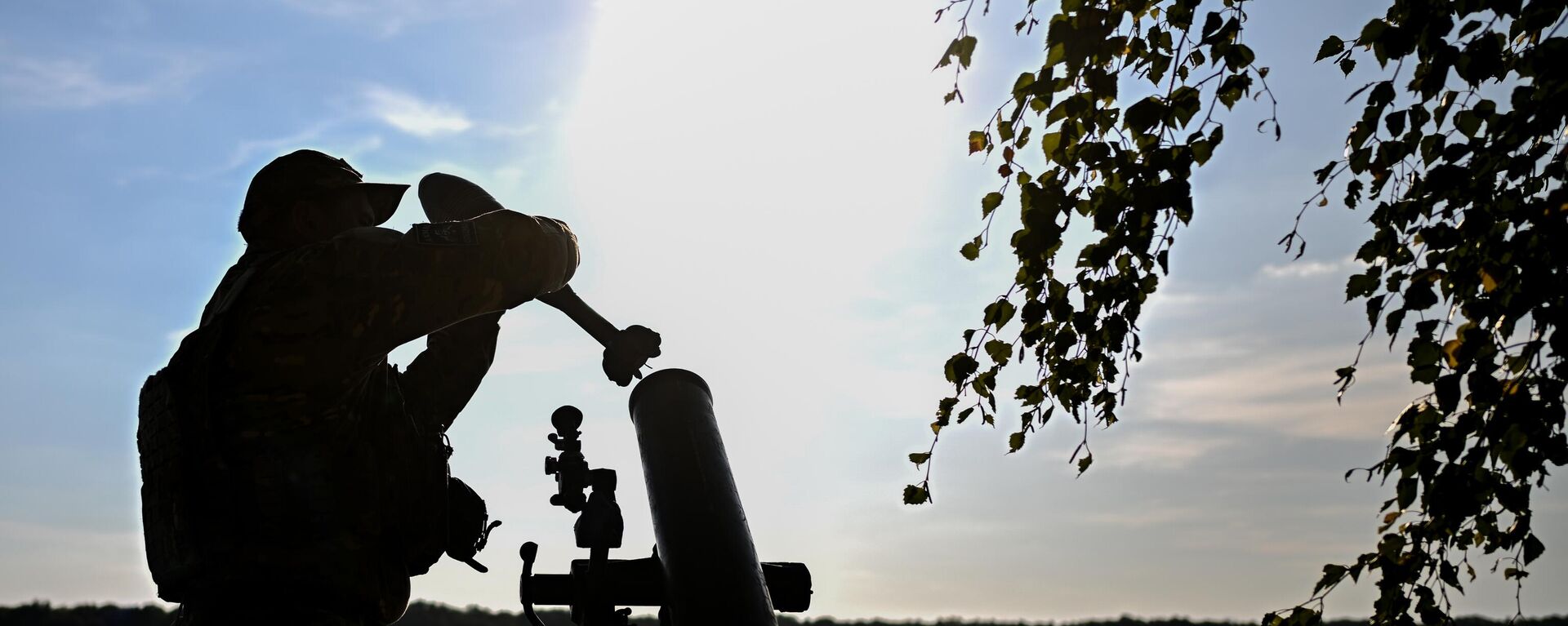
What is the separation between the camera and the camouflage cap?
3695 mm

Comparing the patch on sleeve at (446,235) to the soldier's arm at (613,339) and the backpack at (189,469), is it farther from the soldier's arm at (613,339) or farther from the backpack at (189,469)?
the soldier's arm at (613,339)

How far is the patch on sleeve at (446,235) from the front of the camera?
3475 mm

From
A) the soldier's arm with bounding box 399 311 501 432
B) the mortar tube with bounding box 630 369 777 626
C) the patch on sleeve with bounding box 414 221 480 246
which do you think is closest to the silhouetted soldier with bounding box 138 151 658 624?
the patch on sleeve with bounding box 414 221 480 246

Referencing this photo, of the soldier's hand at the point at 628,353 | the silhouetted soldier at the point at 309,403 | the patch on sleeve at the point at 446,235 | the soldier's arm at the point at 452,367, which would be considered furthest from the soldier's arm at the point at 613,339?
the patch on sleeve at the point at 446,235

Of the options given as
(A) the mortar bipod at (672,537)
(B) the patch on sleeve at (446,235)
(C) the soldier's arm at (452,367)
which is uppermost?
(B) the patch on sleeve at (446,235)

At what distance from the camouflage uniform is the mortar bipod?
861 millimetres

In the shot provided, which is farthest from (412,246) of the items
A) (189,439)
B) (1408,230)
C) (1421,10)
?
(1408,230)

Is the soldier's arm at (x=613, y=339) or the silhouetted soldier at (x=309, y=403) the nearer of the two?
the silhouetted soldier at (x=309, y=403)

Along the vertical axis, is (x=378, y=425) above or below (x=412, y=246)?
below

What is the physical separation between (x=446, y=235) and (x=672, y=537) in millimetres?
1147

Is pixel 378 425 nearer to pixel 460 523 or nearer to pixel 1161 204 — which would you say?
pixel 460 523

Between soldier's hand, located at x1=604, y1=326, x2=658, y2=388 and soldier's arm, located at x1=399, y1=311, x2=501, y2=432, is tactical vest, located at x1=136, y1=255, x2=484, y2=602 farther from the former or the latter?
soldier's hand, located at x1=604, y1=326, x2=658, y2=388

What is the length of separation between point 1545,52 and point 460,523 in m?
3.25

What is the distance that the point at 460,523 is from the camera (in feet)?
13.2
